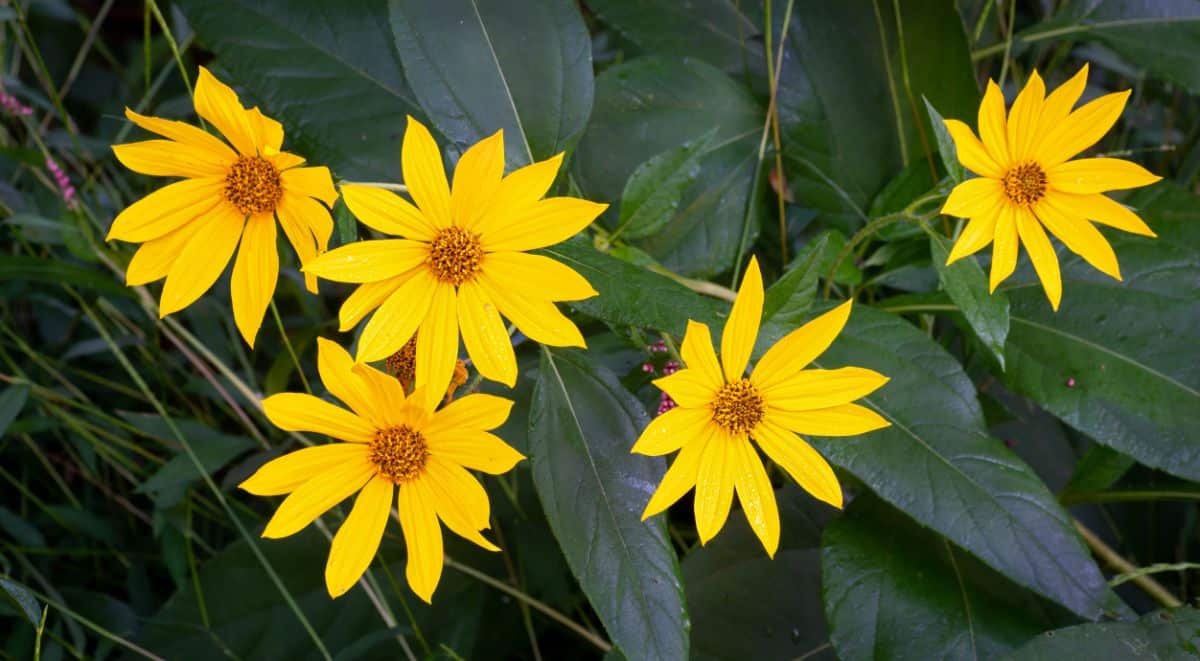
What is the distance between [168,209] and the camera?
76 cm

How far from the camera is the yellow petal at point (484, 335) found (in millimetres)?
702

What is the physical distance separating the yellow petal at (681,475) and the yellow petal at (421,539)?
17 centimetres

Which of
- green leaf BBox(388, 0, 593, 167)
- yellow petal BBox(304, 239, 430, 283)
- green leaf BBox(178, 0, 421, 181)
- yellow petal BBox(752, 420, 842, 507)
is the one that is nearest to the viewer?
yellow petal BBox(304, 239, 430, 283)

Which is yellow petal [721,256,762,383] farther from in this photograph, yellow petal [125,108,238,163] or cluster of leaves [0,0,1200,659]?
yellow petal [125,108,238,163]

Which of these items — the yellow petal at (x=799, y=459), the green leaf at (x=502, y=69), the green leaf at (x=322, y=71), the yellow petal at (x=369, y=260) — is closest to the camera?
the yellow petal at (x=369, y=260)

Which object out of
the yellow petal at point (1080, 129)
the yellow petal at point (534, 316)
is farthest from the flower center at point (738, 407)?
the yellow petal at point (1080, 129)

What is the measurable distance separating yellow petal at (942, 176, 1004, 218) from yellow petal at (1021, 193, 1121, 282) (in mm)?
40

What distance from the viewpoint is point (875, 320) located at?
0.95 meters

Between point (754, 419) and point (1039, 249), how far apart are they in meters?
0.29

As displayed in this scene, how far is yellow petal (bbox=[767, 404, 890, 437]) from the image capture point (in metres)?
0.75

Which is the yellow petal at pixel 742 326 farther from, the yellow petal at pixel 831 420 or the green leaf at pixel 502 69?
the green leaf at pixel 502 69

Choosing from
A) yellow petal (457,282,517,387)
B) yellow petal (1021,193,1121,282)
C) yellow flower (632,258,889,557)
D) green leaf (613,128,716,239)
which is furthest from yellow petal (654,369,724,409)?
yellow petal (1021,193,1121,282)

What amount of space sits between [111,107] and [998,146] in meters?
1.20

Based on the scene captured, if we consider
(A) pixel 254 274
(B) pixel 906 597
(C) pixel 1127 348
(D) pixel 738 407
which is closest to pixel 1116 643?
(B) pixel 906 597
